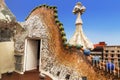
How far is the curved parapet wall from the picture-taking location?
8078 millimetres

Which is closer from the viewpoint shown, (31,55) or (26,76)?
(26,76)

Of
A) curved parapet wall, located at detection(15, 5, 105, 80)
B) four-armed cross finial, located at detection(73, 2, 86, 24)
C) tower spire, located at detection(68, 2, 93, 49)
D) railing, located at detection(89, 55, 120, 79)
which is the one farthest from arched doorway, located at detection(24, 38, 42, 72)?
railing, located at detection(89, 55, 120, 79)

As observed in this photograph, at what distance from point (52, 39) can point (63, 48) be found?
2.80 feet

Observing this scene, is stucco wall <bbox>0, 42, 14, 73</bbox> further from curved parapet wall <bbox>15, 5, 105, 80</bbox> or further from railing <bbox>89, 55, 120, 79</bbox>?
railing <bbox>89, 55, 120, 79</bbox>

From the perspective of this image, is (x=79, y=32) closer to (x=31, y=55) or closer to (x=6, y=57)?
(x=31, y=55)

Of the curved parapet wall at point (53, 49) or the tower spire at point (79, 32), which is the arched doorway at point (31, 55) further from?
the tower spire at point (79, 32)

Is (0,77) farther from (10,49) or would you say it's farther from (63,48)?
(63,48)

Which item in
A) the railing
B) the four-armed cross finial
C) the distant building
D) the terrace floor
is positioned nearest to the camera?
the railing

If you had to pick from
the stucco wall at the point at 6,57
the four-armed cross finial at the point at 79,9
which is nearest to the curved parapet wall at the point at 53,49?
the stucco wall at the point at 6,57

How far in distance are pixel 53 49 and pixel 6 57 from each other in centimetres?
270

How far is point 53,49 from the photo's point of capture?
30.5 feet

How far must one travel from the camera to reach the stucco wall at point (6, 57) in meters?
10.3

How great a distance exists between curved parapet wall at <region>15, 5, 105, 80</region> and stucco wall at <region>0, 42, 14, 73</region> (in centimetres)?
35

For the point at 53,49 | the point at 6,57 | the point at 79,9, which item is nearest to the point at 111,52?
the point at 79,9
